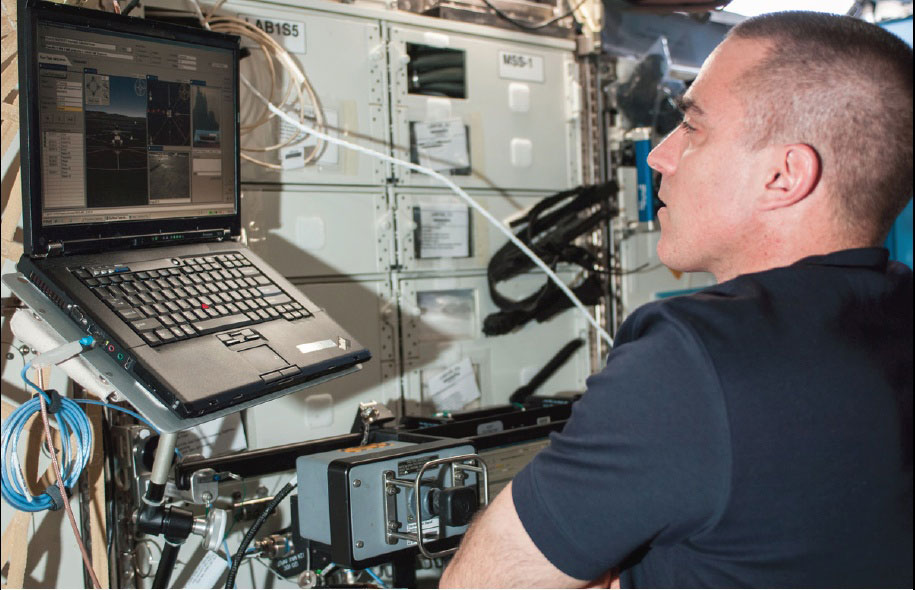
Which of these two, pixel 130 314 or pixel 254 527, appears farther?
pixel 254 527

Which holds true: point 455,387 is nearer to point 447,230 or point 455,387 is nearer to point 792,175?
point 447,230

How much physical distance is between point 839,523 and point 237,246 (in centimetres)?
129

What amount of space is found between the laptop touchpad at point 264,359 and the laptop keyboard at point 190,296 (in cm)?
4

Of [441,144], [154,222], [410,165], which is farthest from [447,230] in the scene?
[154,222]

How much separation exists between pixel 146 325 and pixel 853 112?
3.65 feet

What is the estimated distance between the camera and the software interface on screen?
4.90 feet

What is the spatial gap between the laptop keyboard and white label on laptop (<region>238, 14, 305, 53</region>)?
863 millimetres

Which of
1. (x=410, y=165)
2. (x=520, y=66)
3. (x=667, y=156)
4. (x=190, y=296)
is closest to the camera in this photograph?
(x=667, y=156)

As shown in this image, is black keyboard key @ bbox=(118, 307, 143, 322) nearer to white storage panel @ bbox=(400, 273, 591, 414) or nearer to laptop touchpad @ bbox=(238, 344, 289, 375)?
laptop touchpad @ bbox=(238, 344, 289, 375)

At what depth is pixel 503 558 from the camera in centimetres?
106

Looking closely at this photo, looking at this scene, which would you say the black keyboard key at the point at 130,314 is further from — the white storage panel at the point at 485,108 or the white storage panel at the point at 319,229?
the white storage panel at the point at 485,108

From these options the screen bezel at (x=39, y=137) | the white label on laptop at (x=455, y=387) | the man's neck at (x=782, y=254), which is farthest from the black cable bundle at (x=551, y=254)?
the man's neck at (x=782, y=254)

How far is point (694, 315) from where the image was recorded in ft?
3.14

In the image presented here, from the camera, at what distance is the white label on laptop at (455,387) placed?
105 inches
